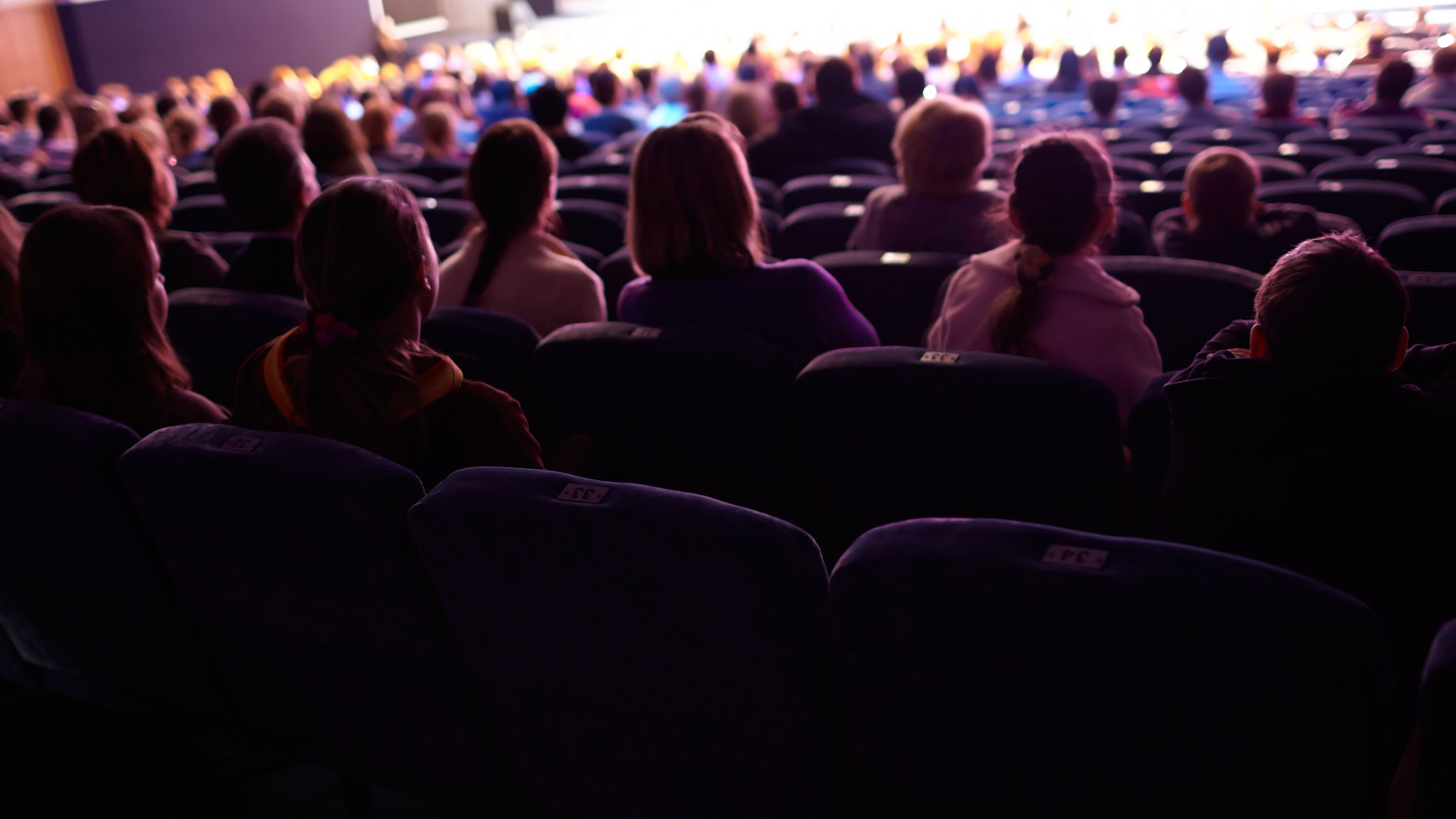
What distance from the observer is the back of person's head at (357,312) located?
1.57 metres

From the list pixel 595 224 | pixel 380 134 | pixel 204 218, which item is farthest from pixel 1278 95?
pixel 204 218

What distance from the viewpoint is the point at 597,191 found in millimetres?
4109

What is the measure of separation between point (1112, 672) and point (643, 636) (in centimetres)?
54

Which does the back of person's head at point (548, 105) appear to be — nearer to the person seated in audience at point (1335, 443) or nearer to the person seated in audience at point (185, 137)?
the person seated in audience at point (185, 137)

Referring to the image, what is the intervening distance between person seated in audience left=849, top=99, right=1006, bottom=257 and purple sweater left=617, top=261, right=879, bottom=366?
30.6 inches

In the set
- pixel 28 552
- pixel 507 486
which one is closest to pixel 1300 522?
pixel 507 486

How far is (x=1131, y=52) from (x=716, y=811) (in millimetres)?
13935

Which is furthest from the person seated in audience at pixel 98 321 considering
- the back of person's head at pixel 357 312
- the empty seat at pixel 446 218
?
the empty seat at pixel 446 218

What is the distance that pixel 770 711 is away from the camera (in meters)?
1.28

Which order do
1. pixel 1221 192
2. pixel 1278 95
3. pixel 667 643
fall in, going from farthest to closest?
pixel 1278 95 < pixel 1221 192 < pixel 667 643

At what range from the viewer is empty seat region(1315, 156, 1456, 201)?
3.49 m

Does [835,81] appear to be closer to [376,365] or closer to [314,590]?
[376,365]

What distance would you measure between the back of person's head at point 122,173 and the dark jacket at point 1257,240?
9.54 ft

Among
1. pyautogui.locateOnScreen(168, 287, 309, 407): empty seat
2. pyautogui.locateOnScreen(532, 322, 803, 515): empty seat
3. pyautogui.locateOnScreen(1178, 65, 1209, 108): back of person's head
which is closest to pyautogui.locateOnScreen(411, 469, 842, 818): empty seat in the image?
pyautogui.locateOnScreen(532, 322, 803, 515): empty seat
